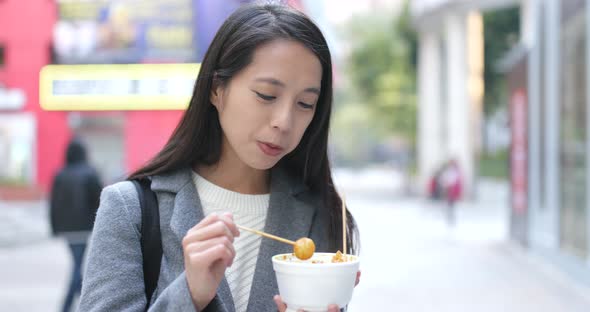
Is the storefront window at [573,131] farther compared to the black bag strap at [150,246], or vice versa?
the storefront window at [573,131]

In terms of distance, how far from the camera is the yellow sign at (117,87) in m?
14.4

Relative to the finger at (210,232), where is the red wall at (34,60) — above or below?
above

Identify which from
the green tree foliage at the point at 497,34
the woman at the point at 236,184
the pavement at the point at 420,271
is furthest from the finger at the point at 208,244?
the green tree foliage at the point at 497,34

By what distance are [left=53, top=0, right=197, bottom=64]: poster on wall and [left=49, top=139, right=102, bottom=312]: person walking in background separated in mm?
8249

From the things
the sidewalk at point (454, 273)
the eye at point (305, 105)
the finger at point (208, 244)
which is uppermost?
the eye at point (305, 105)

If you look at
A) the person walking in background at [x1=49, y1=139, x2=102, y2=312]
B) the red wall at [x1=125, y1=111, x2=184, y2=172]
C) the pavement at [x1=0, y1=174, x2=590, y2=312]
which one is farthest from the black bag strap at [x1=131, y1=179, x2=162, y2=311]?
the red wall at [x1=125, y1=111, x2=184, y2=172]

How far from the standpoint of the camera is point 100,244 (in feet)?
4.87

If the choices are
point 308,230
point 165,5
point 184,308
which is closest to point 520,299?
point 308,230

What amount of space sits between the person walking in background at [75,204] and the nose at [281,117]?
4996 mm

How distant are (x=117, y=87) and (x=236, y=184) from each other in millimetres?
13470

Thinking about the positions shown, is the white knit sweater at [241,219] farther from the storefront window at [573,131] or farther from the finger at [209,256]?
the storefront window at [573,131]

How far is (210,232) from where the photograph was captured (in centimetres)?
130

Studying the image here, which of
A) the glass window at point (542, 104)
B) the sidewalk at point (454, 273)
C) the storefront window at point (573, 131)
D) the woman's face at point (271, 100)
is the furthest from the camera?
the glass window at point (542, 104)

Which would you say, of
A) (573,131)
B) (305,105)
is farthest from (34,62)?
(305,105)
